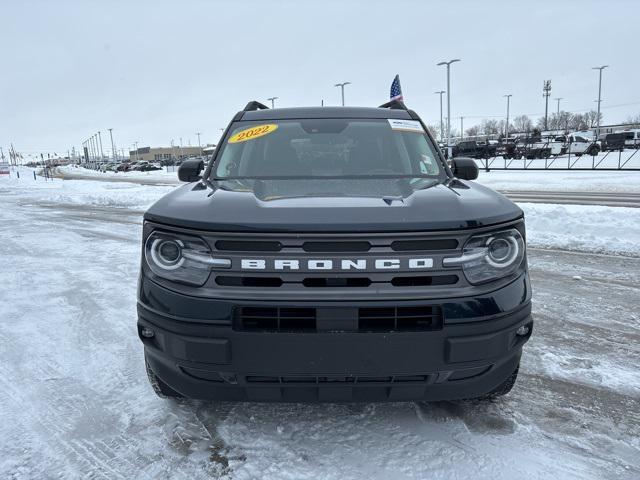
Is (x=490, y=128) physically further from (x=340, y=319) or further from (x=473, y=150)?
(x=340, y=319)

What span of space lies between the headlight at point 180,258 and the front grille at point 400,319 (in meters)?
0.64

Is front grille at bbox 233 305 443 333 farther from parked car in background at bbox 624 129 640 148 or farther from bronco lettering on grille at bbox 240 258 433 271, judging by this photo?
parked car in background at bbox 624 129 640 148

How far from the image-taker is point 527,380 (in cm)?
313

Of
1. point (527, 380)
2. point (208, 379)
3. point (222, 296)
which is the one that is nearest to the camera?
point (222, 296)

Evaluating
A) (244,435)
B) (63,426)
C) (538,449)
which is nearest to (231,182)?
(244,435)

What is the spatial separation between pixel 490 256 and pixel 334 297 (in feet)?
2.49

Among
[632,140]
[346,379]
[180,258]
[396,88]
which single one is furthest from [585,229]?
[632,140]

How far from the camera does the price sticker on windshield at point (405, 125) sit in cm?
381

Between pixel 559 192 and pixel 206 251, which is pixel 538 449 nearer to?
pixel 206 251

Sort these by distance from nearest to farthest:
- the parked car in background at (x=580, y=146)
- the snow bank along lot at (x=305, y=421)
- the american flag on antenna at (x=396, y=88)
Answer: the snow bank along lot at (x=305, y=421)
the american flag on antenna at (x=396, y=88)
the parked car in background at (x=580, y=146)

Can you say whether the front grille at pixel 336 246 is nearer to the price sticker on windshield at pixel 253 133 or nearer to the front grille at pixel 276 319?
the front grille at pixel 276 319

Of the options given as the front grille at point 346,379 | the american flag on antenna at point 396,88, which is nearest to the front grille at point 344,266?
the front grille at point 346,379

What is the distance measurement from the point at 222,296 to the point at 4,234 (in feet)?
31.0

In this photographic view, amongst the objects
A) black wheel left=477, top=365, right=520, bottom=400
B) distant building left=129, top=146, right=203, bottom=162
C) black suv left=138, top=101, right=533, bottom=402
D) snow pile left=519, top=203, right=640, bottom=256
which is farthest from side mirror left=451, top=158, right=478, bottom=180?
distant building left=129, top=146, right=203, bottom=162
